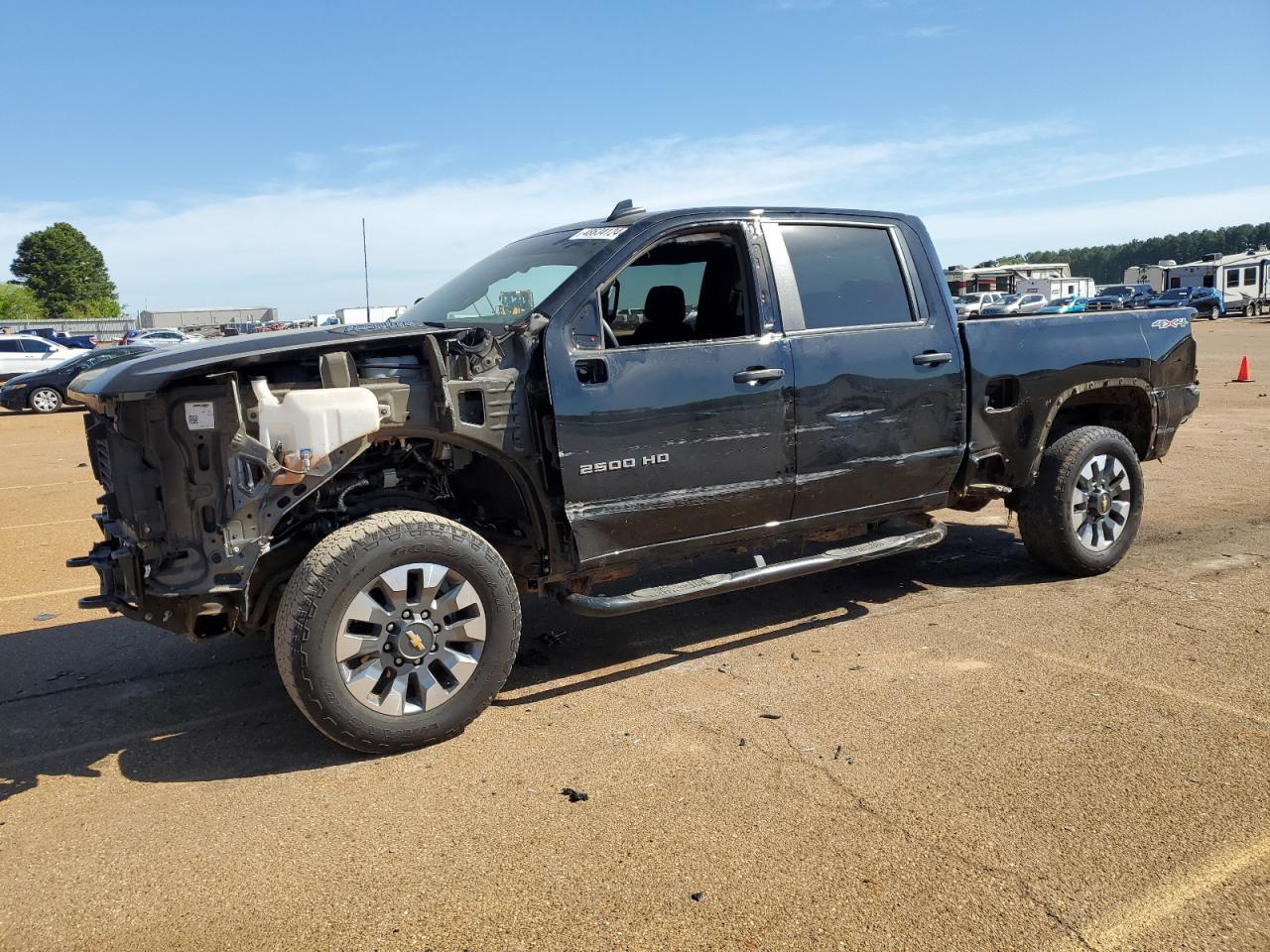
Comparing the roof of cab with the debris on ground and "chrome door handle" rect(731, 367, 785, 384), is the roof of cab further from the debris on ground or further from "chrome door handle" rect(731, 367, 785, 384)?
the debris on ground

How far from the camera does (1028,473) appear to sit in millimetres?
5793

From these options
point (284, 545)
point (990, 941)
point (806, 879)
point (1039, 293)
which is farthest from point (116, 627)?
point (1039, 293)

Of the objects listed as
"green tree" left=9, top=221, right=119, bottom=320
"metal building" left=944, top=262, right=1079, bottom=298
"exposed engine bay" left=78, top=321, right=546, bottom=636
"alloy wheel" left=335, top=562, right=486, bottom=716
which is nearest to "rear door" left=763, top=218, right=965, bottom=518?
"exposed engine bay" left=78, top=321, right=546, bottom=636

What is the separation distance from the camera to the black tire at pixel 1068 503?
19.2ft

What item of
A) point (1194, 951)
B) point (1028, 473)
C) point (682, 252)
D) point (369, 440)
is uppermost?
point (682, 252)

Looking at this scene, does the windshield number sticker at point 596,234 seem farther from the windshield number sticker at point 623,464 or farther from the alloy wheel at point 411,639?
the alloy wheel at point 411,639

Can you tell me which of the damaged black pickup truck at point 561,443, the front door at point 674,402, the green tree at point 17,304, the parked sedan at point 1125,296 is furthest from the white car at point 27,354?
the green tree at point 17,304

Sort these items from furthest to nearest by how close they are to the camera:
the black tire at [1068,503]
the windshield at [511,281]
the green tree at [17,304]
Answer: the green tree at [17,304], the black tire at [1068,503], the windshield at [511,281]

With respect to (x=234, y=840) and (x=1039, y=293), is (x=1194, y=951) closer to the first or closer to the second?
(x=234, y=840)

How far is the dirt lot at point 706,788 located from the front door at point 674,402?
0.77m

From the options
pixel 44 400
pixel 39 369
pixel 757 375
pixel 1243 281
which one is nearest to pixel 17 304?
pixel 39 369

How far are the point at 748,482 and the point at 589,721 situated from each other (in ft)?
4.30

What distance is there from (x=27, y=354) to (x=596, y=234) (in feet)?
88.5

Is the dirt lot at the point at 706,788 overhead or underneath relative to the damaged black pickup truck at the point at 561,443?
underneath
